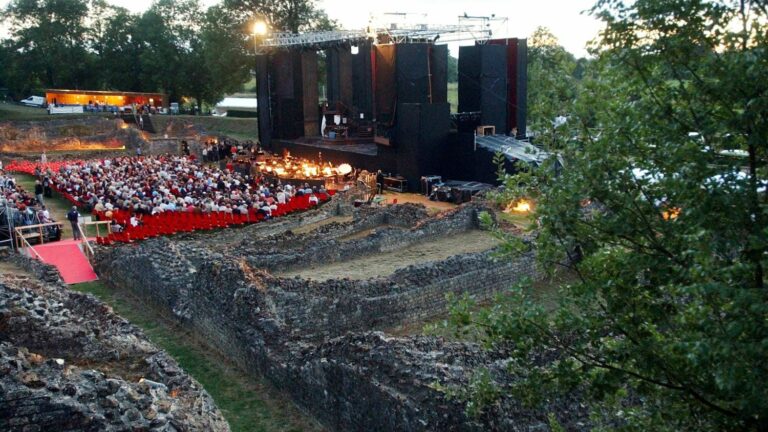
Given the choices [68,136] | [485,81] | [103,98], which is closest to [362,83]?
[485,81]

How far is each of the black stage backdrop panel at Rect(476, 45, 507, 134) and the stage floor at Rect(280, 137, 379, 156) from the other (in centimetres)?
585

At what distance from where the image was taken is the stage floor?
35.0 meters

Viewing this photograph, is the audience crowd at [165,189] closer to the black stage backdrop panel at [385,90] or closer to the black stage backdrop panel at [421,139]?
the black stage backdrop panel at [421,139]

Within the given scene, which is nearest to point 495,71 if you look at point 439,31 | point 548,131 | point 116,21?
point 439,31

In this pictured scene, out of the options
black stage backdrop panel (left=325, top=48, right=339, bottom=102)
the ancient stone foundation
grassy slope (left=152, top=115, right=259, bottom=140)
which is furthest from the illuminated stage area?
grassy slope (left=152, top=115, right=259, bottom=140)

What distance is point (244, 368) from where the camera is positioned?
36.7ft

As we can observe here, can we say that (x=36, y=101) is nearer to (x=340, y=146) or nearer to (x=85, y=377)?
(x=340, y=146)

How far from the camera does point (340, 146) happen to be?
3738cm

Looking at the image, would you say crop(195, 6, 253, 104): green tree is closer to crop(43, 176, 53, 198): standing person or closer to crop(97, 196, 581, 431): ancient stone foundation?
crop(43, 176, 53, 198): standing person

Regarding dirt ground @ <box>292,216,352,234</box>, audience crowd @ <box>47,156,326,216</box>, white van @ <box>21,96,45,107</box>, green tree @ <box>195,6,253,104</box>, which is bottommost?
dirt ground @ <box>292,216,352,234</box>

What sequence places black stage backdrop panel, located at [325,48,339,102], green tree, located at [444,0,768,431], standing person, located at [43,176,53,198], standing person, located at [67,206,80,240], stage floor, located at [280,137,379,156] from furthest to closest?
black stage backdrop panel, located at [325,48,339,102] < stage floor, located at [280,137,379,156] < standing person, located at [43,176,53,198] < standing person, located at [67,206,80,240] < green tree, located at [444,0,768,431]

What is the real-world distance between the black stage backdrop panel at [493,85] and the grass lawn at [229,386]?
21.9 meters

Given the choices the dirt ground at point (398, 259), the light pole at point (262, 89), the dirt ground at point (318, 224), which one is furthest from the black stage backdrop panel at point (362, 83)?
the dirt ground at point (398, 259)

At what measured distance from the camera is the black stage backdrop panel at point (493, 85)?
32094 millimetres
